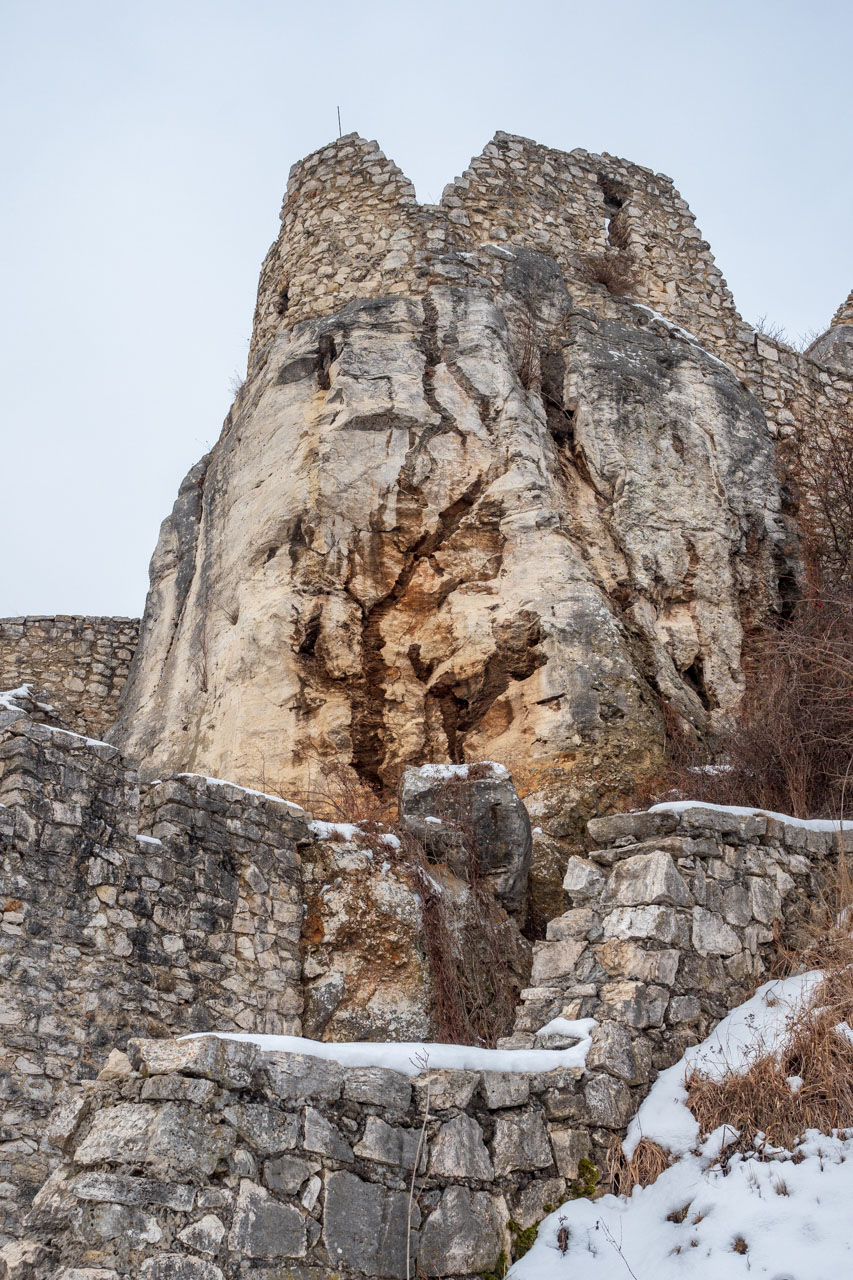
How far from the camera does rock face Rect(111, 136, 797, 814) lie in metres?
9.23

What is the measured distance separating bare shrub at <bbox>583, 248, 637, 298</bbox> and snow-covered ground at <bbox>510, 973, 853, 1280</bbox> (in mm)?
9895

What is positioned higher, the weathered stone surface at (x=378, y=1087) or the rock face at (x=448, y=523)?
the rock face at (x=448, y=523)

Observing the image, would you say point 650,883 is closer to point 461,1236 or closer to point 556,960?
point 556,960

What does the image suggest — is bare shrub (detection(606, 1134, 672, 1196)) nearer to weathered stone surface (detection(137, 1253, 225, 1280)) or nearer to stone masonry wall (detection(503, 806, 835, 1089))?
stone masonry wall (detection(503, 806, 835, 1089))

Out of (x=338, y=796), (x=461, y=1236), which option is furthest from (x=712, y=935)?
(x=338, y=796)

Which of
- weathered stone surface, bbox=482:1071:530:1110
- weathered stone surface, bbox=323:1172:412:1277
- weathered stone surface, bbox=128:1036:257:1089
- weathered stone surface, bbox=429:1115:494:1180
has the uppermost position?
weathered stone surface, bbox=128:1036:257:1089

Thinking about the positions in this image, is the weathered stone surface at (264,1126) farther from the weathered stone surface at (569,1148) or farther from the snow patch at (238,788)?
the snow patch at (238,788)

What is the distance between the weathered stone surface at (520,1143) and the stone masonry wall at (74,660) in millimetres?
9046

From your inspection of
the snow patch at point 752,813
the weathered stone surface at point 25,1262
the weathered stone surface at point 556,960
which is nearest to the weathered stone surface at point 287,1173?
the weathered stone surface at point 25,1262

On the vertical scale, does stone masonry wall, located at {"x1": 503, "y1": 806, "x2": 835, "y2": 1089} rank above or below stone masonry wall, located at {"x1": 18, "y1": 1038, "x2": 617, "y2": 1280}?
above

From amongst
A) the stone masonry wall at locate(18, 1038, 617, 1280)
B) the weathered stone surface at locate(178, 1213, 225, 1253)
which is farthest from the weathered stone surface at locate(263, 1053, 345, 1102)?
the weathered stone surface at locate(178, 1213, 225, 1253)

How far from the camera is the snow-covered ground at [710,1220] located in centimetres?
357

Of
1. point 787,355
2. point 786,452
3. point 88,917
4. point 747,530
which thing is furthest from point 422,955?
point 787,355

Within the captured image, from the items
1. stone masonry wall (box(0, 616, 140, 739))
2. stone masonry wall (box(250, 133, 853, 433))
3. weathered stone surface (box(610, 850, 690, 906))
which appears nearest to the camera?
weathered stone surface (box(610, 850, 690, 906))
